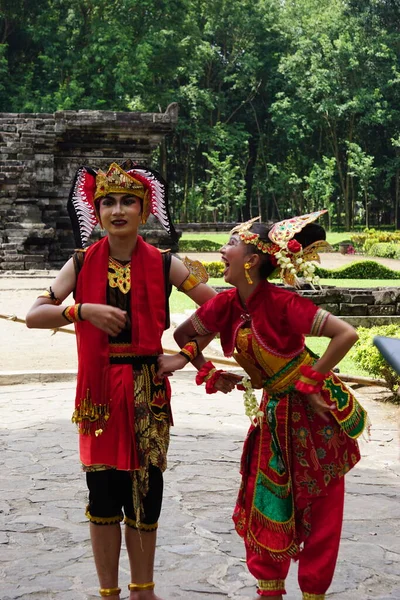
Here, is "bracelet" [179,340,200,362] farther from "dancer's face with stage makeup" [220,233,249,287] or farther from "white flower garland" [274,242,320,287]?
"white flower garland" [274,242,320,287]

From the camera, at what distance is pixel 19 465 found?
548 centimetres

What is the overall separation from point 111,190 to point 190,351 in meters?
0.67

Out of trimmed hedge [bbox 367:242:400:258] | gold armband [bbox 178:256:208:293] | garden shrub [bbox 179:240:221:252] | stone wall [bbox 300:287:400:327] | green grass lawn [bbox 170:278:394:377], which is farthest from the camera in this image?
garden shrub [bbox 179:240:221:252]

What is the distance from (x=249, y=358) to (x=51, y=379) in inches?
219

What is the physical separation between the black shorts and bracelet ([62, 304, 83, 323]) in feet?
1.82

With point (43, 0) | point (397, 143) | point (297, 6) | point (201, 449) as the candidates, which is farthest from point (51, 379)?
point (297, 6)

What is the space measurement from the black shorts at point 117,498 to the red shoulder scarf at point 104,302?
291mm

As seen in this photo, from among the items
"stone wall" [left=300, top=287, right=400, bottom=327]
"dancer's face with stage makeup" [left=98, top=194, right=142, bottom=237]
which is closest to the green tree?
"stone wall" [left=300, top=287, right=400, bottom=327]

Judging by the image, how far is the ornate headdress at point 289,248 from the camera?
3.21 meters

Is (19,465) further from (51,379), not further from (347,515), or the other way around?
(51,379)

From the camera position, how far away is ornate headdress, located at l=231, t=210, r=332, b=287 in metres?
3.21

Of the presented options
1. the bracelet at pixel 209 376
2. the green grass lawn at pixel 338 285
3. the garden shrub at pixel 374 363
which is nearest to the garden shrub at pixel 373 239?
the green grass lawn at pixel 338 285

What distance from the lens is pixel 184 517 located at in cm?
452

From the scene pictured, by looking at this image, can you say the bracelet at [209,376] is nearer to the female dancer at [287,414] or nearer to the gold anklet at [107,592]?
the female dancer at [287,414]
